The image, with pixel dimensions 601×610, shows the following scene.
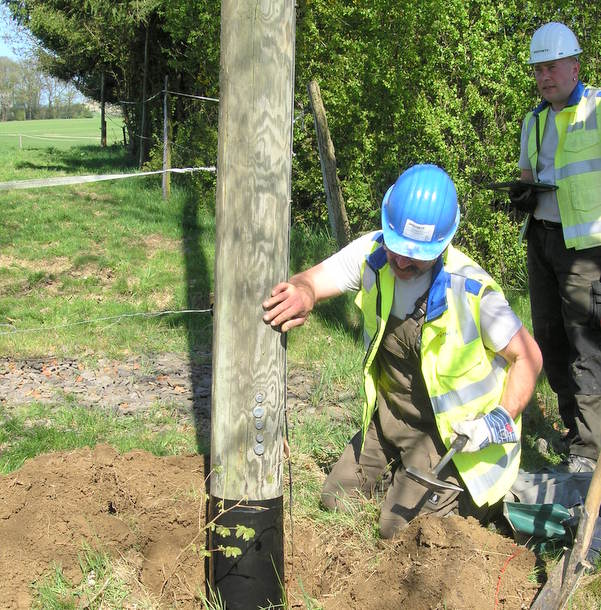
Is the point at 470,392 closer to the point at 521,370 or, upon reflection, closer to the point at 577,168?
the point at 521,370

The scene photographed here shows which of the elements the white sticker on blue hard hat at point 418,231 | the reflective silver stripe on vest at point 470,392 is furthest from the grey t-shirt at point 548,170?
the white sticker on blue hard hat at point 418,231

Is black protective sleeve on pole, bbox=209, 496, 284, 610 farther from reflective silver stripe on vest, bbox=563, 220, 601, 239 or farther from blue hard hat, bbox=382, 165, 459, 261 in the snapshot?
reflective silver stripe on vest, bbox=563, 220, 601, 239

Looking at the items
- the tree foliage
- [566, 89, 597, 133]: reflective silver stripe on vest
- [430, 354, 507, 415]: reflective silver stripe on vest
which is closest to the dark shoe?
[430, 354, 507, 415]: reflective silver stripe on vest

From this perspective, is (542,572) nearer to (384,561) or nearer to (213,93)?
(384,561)

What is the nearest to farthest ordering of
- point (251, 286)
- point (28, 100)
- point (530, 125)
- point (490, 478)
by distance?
point (251, 286) → point (490, 478) → point (530, 125) → point (28, 100)

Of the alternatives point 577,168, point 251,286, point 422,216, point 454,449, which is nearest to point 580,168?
point 577,168

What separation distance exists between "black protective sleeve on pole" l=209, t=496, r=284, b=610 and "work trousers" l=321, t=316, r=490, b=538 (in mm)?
707

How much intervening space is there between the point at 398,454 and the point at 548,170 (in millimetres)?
2012

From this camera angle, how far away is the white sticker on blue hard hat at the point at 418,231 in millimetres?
3014

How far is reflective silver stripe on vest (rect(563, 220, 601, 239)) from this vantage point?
14.0ft

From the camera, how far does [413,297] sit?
3328 millimetres

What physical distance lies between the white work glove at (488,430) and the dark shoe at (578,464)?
1.16 meters

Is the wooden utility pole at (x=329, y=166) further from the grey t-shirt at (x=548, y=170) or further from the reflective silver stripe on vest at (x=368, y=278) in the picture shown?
the reflective silver stripe on vest at (x=368, y=278)

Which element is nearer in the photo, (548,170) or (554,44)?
(554,44)
